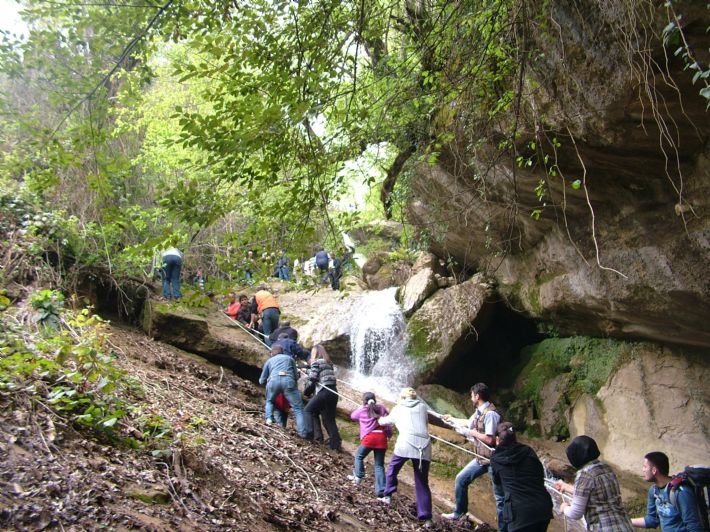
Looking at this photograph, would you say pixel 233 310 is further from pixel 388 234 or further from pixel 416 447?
pixel 388 234

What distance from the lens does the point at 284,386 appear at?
8.00 meters

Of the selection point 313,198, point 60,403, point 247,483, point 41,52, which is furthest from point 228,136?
point 247,483

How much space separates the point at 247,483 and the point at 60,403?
74.3 inches

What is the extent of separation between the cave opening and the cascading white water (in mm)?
1000

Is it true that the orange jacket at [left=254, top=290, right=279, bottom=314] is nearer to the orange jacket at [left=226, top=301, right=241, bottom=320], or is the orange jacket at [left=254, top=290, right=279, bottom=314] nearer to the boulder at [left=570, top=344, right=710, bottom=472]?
the orange jacket at [left=226, top=301, right=241, bottom=320]

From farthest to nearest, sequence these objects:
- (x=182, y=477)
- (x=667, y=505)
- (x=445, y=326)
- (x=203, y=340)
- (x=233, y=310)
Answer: (x=233, y=310)
(x=445, y=326)
(x=203, y=340)
(x=667, y=505)
(x=182, y=477)

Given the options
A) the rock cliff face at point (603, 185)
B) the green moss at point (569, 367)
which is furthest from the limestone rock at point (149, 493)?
the green moss at point (569, 367)

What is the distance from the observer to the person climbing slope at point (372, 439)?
6836 millimetres

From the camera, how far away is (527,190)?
8.70 meters

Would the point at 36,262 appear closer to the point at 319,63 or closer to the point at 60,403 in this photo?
the point at 60,403

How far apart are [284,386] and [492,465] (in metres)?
3.86

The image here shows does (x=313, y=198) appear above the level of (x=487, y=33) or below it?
below

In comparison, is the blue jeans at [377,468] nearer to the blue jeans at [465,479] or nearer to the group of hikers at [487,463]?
the group of hikers at [487,463]

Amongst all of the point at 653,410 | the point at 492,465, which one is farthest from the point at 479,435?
the point at 653,410
